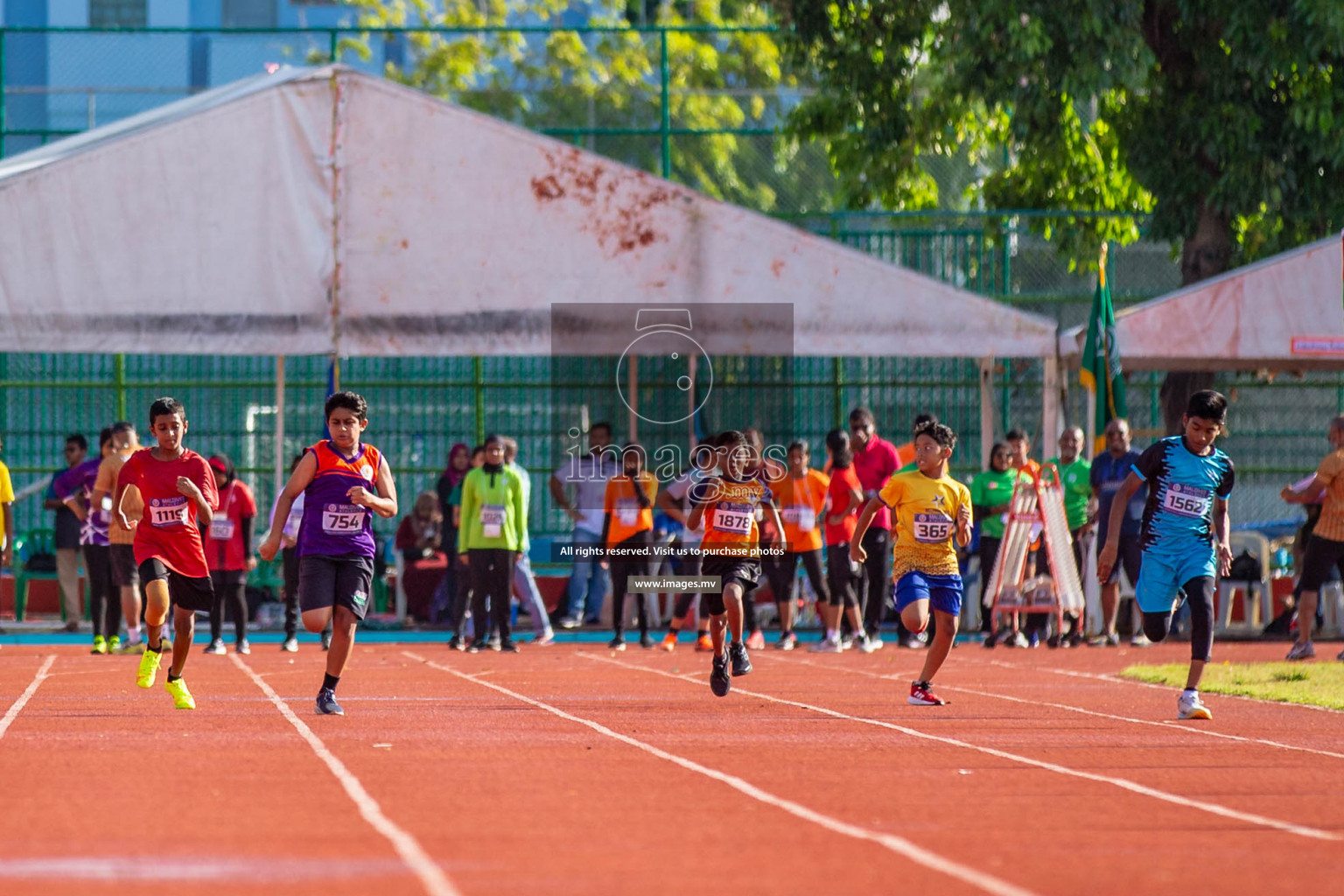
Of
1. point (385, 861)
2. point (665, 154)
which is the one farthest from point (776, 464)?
point (385, 861)

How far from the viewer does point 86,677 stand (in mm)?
15266

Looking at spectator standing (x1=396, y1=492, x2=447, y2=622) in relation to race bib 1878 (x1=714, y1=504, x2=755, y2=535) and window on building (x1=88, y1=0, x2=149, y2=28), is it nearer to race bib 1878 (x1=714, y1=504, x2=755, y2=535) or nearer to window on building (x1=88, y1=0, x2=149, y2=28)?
race bib 1878 (x1=714, y1=504, x2=755, y2=535)

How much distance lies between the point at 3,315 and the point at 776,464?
7.10 m

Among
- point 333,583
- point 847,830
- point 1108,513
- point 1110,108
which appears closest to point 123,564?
point 333,583

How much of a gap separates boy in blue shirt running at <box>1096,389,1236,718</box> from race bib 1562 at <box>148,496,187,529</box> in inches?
217

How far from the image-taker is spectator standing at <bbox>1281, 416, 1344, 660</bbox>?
1686 cm

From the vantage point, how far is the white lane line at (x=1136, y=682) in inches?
517

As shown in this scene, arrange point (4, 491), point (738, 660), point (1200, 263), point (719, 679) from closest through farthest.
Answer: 1. point (719, 679)
2. point (738, 660)
3. point (4, 491)
4. point (1200, 263)

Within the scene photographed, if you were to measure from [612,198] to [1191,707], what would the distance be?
7853 mm

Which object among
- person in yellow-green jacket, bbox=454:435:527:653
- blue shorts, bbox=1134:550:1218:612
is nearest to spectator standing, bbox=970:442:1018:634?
person in yellow-green jacket, bbox=454:435:527:653

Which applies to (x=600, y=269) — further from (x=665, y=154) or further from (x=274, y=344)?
(x=665, y=154)

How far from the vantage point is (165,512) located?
12.4m

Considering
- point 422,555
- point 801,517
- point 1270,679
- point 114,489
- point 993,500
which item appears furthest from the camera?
point 422,555

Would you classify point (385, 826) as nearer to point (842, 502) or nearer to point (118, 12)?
point (842, 502)
